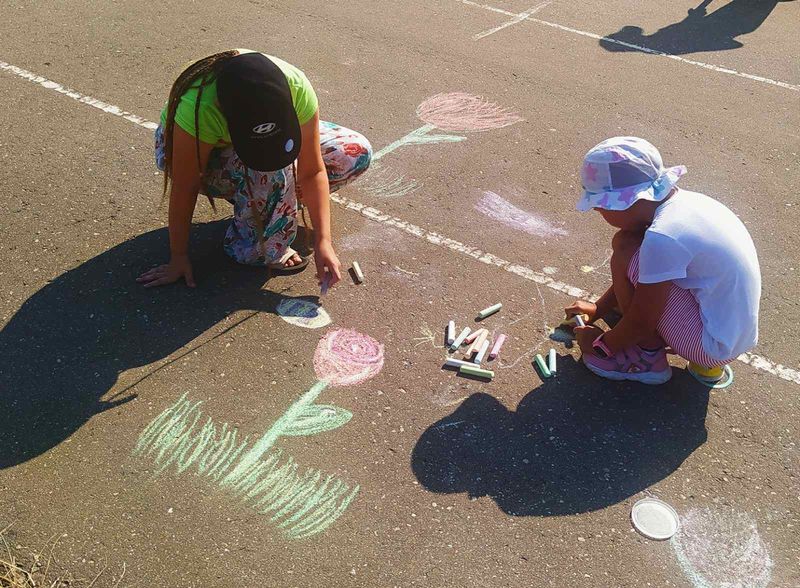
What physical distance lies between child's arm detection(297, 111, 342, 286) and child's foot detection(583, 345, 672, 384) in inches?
54.3

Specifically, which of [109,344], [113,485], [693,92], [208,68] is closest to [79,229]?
[109,344]

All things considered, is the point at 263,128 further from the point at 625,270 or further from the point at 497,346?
the point at 625,270

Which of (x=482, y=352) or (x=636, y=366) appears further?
(x=482, y=352)

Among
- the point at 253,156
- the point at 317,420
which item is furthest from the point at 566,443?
the point at 253,156

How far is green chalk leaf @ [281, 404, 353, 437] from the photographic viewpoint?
3270 mm

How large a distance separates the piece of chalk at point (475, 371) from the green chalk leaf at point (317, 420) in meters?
0.60

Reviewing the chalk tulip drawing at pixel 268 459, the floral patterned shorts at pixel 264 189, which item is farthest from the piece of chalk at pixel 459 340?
the floral patterned shorts at pixel 264 189

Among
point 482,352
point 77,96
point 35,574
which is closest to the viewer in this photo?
point 35,574

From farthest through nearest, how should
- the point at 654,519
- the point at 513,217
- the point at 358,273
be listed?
1. the point at 513,217
2. the point at 358,273
3. the point at 654,519

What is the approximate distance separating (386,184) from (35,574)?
3223mm

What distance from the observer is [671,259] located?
3.09m

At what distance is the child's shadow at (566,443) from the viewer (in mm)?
3053

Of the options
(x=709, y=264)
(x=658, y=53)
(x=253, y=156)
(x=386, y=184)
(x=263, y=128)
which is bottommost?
(x=386, y=184)

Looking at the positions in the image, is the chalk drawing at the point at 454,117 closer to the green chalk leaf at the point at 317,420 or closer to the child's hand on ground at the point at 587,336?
the child's hand on ground at the point at 587,336
